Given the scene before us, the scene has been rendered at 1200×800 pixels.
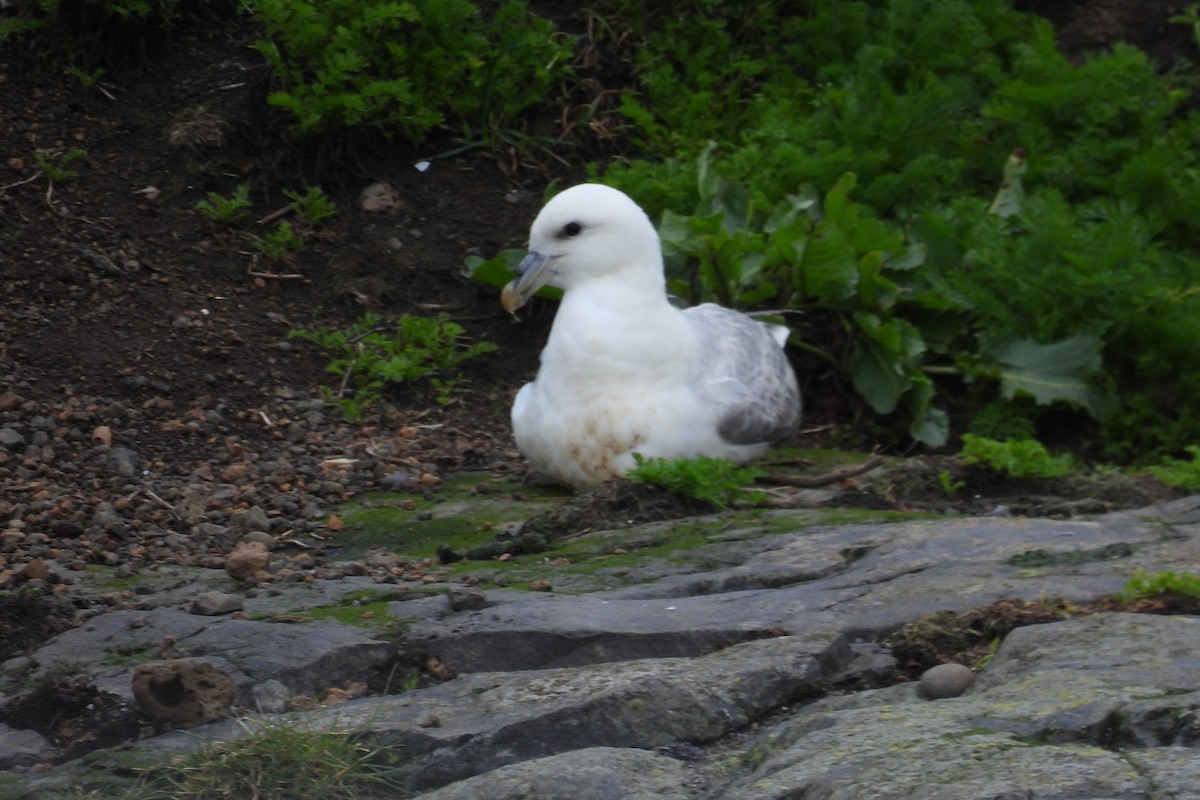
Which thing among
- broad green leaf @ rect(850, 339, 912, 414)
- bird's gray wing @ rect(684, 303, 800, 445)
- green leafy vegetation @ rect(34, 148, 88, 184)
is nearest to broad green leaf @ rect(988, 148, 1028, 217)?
broad green leaf @ rect(850, 339, 912, 414)

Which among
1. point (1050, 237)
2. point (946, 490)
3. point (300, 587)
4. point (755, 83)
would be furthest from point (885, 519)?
point (755, 83)

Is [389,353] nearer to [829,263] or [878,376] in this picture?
[829,263]

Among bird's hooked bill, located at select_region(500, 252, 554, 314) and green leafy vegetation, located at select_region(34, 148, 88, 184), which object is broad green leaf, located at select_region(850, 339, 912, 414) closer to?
bird's hooked bill, located at select_region(500, 252, 554, 314)

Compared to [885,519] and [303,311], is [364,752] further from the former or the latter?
[303,311]

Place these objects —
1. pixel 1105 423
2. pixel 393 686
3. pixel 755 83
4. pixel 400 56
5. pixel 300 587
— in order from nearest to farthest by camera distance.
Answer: pixel 393 686 < pixel 300 587 < pixel 1105 423 < pixel 400 56 < pixel 755 83

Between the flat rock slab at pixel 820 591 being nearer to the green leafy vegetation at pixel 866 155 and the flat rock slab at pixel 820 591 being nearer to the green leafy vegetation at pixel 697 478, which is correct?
the green leafy vegetation at pixel 697 478

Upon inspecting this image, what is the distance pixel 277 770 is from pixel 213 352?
3.91 m

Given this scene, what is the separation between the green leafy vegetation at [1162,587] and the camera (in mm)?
3178

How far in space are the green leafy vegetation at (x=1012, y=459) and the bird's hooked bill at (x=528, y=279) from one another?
158cm

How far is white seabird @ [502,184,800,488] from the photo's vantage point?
209 inches

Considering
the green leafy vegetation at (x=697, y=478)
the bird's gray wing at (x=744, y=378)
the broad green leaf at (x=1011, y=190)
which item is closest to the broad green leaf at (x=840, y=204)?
the bird's gray wing at (x=744, y=378)

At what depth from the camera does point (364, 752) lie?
264cm

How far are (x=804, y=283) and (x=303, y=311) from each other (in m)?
2.14

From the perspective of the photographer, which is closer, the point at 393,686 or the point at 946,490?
the point at 393,686
